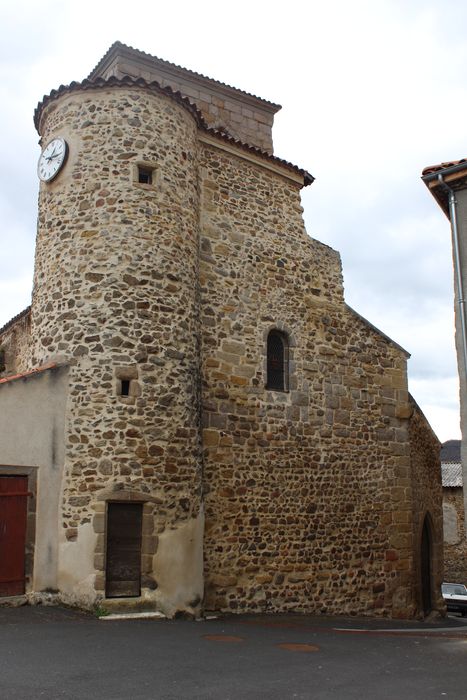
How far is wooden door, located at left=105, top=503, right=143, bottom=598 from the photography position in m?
9.78

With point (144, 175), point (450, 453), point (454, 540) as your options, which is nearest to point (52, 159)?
point (144, 175)

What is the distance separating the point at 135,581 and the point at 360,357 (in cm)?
702

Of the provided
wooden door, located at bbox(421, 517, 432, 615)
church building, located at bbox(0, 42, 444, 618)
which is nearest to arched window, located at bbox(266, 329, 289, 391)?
church building, located at bbox(0, 42, 444, 618)

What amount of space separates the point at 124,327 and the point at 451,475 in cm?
2005

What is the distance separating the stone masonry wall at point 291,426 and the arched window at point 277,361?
16cm

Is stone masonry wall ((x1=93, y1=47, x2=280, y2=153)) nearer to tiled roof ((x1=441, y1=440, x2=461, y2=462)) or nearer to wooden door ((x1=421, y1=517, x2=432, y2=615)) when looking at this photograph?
wooden door ((x1=421, y1=517, x2=432, y2=615))

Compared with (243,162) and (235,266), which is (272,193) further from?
(235,266)

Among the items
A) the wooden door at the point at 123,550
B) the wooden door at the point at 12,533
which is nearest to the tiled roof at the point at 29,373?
the wooden door at the point at 12,533

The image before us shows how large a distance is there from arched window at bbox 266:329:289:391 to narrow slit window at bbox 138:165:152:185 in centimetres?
369

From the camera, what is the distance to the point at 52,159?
11727mm

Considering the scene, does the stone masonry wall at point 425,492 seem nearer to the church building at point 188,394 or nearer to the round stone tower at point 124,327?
the church building at point 188,394

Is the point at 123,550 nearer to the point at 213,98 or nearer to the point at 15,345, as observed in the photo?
the point at 15,345

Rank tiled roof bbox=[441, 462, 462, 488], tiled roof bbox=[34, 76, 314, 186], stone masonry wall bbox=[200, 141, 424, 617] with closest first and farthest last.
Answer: tiled roof bbox=[34, 76, 314, 186], stone masonry wall bbox=[200, 141, 424, 617], tiled roof bbox=[441, 462, 462, 488]

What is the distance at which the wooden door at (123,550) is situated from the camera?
9.78m
